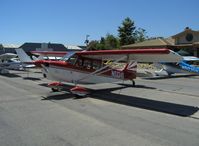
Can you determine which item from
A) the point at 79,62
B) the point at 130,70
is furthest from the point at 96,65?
the point at 130,70

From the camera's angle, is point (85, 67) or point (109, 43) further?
point (109, 43)

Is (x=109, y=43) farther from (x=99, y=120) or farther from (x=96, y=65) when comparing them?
(x=99, y=120)

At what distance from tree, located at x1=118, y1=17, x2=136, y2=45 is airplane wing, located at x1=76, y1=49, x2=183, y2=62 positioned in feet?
196

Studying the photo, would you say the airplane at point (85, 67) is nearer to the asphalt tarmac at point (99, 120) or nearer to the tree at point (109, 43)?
the asphalt tarmac at point (99, 120)

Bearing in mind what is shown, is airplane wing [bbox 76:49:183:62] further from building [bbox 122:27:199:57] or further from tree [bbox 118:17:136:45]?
tree [bbox 118:17:136:45]

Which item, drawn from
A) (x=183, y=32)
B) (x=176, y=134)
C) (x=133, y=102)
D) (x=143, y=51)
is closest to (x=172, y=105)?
(x=133, y=102)

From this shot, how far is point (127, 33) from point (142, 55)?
206ft

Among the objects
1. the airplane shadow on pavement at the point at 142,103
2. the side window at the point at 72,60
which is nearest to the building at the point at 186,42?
the side window at the point at 72,60

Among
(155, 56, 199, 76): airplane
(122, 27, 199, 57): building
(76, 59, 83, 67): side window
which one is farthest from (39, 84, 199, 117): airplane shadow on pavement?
(122, 27, 199, 57): building

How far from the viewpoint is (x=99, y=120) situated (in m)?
7.80

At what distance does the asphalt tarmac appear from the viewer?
5.97m

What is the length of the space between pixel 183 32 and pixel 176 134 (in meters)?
39.8

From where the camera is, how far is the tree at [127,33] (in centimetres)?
7293

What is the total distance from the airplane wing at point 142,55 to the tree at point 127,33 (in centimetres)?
5977
